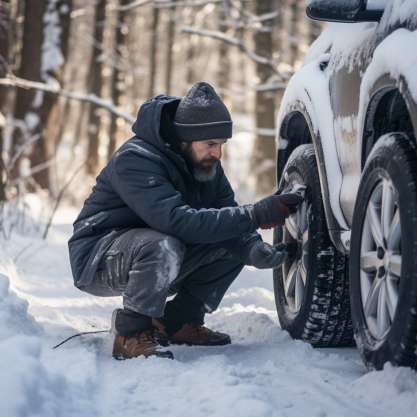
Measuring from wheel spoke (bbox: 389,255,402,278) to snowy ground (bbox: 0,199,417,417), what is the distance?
1.06 ft

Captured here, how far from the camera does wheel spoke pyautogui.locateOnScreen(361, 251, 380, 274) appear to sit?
9.24 ft

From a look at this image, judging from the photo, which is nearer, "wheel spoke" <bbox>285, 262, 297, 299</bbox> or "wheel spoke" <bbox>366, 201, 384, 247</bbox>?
"wheel spoke" <bbox>366, 201, 384, 247</bbox>

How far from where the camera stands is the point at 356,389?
111 inches

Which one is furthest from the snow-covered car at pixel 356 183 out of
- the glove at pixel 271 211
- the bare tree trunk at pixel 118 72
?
the bare tree trunk at pixel 118 72

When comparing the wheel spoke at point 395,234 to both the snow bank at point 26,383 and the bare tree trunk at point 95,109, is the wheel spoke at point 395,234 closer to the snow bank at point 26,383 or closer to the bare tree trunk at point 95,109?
the snow bank at point 26,383

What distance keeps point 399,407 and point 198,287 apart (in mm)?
1598

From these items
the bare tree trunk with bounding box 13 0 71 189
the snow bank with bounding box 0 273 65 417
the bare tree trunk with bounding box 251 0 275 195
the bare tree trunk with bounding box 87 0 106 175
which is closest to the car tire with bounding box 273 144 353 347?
the snow bank with bounding box 0 273 65 417

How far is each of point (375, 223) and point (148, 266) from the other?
1072mm

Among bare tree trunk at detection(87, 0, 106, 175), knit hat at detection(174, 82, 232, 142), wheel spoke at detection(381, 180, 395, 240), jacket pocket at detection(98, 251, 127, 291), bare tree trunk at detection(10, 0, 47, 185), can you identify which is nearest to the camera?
wheel spoke at detection(381, 180, 395, 240)

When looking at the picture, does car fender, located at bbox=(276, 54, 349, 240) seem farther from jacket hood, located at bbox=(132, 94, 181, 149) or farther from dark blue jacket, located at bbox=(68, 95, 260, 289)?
jacket hood, located at bbox=(132, 94, 181, 149)

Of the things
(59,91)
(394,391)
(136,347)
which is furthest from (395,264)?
(59,91)

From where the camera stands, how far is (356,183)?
3193 millimetres

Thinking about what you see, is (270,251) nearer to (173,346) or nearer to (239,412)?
Answer: (173,346)

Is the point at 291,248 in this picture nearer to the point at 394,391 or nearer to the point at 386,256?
the point at 386,256
